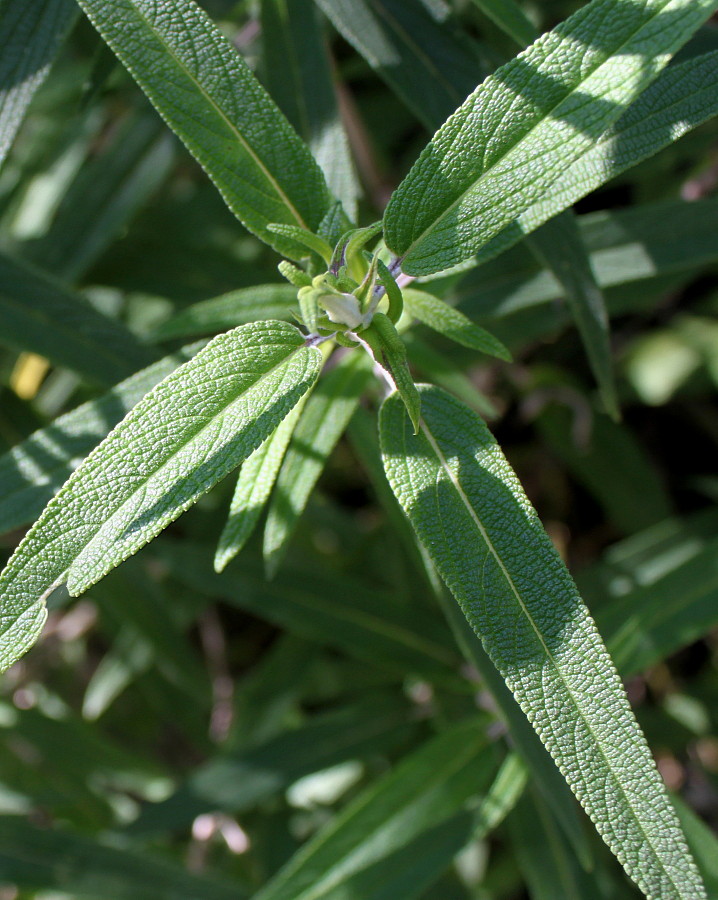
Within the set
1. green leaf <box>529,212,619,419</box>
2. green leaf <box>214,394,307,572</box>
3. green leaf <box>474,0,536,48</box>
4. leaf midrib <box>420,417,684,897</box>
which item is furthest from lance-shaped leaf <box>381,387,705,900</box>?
green leaf <box>474,0,536,48</box>

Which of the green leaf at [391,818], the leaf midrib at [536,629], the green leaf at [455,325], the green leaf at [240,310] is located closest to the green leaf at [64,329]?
the green leaf at [240,310]

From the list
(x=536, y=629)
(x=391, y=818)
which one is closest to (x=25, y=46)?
(x=536, y=629)

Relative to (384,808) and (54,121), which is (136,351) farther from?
(54,121)

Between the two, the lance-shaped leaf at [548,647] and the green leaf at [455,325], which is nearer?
the lance-shaped leaf at [548,647]

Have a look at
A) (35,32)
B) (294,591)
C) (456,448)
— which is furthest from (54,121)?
(456,448)

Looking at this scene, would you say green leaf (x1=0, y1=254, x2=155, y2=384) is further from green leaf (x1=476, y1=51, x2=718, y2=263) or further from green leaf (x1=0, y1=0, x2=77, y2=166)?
green leaf (x1=476, y1=51, x2=718, y2=263)

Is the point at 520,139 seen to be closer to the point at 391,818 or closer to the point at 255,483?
the point at 255,483

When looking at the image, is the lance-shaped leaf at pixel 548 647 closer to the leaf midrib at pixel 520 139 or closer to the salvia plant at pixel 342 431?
the salvia plant at pixel 342 431
